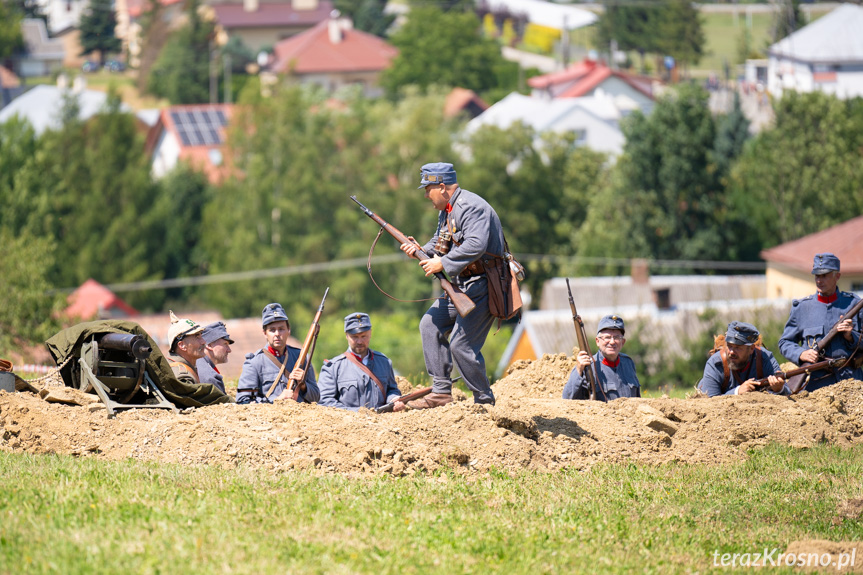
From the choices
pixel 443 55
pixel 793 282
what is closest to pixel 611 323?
pixel 793 282

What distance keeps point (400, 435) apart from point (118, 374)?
2.58 meters

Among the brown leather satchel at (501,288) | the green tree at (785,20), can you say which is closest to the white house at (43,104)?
the green tree at (785,20)

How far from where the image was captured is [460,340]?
10406 millimetres

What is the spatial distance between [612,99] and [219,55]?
39.5m

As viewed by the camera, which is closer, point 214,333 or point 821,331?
point 214,333

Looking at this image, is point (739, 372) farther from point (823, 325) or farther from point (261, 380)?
point (261, 380)

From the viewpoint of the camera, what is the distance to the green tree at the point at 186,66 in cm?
10375

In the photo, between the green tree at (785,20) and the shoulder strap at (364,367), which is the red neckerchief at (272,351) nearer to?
the shoulder strap at (364,367)

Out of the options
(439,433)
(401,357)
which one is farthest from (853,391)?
(401,357)

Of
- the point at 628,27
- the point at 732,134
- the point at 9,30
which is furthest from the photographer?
the point at 628,27

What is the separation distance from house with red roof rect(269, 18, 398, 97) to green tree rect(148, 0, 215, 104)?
6.85 metres

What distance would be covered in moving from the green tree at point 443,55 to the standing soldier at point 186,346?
95.0 metres

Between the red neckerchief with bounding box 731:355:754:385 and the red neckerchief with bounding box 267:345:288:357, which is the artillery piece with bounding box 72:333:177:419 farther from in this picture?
the red neckerchief with bounding box 731:355:754:385

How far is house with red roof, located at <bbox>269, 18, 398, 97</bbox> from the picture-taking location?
110 meters
